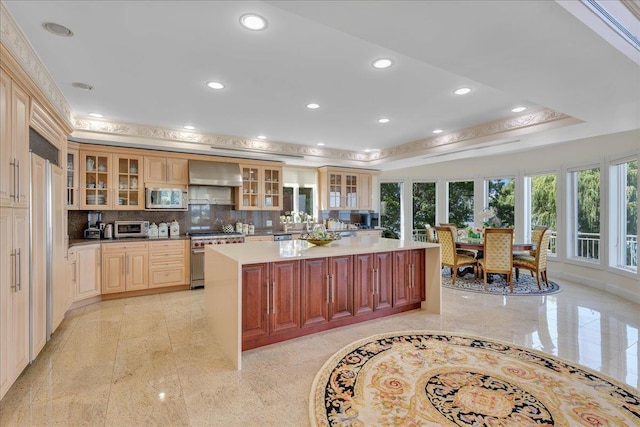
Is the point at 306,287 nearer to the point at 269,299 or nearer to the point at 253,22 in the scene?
the point at 269,299

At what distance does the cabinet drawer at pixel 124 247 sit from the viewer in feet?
14.8

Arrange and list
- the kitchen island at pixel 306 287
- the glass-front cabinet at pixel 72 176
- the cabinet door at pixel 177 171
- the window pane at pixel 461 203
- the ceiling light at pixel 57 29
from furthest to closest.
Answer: the window pane at pixel 461 203
the cabinet door at pixel 177 171
the glass-front cabinet at pixel 72 176
the kitchen island at pixel 306 287
the ceiling light at pixel 57 29

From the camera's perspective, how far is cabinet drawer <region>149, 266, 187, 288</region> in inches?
191

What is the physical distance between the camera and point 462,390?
2.21 m

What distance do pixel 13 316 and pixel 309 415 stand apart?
7.29 ft

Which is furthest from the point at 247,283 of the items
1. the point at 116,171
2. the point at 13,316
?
the point at 116,171

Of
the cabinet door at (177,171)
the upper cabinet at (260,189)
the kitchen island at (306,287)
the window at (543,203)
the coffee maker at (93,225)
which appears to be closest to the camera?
the kitchen island at (306,287)

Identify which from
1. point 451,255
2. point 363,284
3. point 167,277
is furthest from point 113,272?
point 451,255

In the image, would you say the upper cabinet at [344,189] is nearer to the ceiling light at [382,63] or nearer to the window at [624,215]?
the ceiling light at [382,63]

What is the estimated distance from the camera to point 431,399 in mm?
2113

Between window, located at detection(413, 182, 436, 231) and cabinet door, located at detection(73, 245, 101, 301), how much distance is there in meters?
7.05

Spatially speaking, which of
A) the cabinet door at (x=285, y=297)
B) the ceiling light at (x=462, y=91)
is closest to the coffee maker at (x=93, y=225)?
the cabinet door at (x=285, y=297)

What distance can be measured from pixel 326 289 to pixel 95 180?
4120mm

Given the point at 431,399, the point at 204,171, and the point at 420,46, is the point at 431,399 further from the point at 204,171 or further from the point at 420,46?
the point at 204,171
